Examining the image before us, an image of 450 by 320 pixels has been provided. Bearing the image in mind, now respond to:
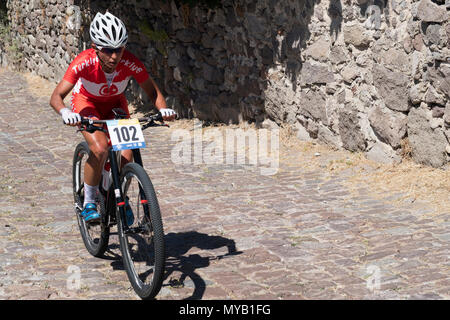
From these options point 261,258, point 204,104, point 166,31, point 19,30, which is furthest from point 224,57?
point 19,30

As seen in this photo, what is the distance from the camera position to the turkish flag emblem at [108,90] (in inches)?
220

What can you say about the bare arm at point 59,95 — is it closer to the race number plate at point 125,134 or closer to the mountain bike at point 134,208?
the mountain bike at point 134,208

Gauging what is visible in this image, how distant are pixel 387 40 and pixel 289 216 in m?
2.32

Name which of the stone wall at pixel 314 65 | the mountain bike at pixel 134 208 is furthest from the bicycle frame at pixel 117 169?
the stone wall at pixel 314 65

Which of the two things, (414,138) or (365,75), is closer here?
(414,138)

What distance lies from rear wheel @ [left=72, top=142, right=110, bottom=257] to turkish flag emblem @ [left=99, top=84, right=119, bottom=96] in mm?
511

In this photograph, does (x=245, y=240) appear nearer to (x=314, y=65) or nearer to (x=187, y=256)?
(x=187, y=256)

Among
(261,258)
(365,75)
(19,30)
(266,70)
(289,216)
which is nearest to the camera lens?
(261,258)

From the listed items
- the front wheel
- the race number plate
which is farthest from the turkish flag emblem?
the front wheel

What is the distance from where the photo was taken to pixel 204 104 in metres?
11.1

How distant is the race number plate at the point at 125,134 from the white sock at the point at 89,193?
85 cm

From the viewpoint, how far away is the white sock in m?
5.64
